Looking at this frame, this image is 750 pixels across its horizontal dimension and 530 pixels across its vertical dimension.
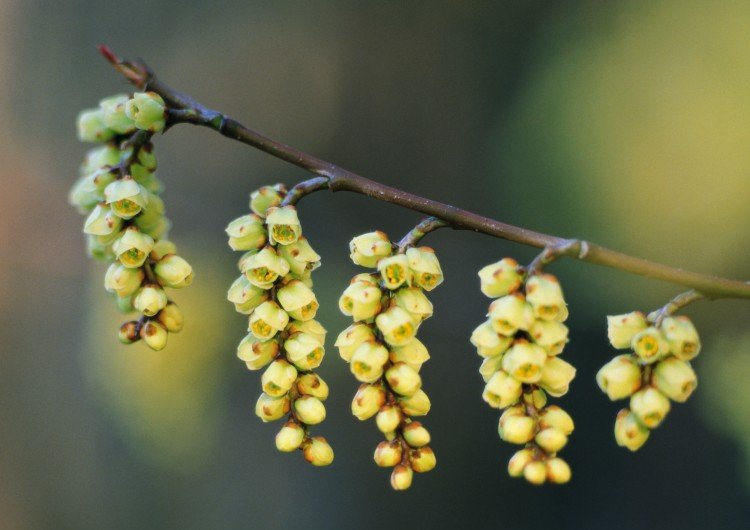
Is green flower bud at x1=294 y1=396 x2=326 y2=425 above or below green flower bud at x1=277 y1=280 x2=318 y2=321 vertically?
below

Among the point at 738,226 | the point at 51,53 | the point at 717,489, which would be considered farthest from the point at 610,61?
the point at 51,53

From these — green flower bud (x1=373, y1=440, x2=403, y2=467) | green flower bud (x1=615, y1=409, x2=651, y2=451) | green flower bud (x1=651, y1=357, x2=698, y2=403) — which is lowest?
green flower bud (x1=373, y1=440, x2=403, y2=467)

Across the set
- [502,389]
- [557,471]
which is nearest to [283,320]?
[502,389]

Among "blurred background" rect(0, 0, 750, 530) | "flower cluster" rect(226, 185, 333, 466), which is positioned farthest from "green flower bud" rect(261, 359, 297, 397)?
"blurred background" rect(0, 0, 750, 530)

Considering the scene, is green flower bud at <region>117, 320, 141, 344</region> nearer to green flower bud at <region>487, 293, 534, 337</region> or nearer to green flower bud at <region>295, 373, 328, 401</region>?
green flower bud at <region>295, 373, 328, 401</region>

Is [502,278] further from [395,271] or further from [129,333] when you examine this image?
[129,333]

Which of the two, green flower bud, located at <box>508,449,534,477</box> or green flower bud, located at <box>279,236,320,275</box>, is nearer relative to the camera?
green flower bud, located at <box>508,449,534,477</box>

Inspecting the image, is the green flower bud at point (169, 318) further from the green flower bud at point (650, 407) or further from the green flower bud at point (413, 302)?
the green flower bud at point (650, 407)

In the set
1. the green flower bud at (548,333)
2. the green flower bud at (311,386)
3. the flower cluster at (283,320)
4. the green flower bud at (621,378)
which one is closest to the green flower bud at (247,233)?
the flower cluster at (283,320)
